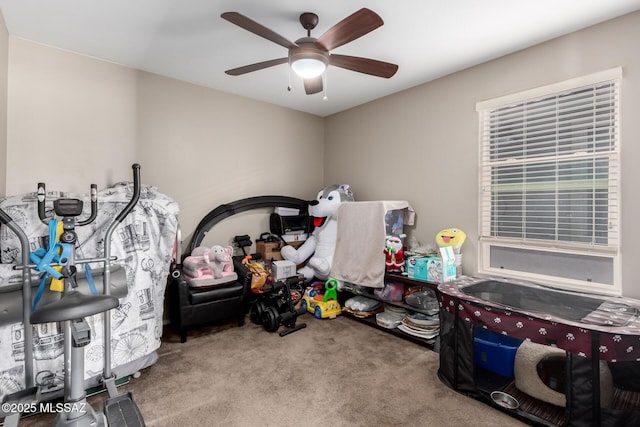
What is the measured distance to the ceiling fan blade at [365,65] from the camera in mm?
2203

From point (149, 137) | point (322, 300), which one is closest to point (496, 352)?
point (322, 300)

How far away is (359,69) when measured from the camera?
2.36m

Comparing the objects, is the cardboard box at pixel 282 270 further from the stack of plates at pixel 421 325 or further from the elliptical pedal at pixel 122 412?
the elliptical pedal at pixel 122 412

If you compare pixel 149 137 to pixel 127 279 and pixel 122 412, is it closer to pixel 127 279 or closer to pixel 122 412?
pixel 127 279

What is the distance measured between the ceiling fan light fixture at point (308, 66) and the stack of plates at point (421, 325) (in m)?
2.37

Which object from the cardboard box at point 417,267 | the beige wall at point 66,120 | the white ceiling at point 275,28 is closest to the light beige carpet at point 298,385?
the cardboard box at point 417,267

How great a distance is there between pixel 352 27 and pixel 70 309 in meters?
2.09

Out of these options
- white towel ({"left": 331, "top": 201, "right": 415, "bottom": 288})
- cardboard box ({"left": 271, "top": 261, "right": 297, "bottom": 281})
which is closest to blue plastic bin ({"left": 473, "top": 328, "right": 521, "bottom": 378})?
white towel ({"left": 331, "top": 201, "right": 415, "bottom": 288})

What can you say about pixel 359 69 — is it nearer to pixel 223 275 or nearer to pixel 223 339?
pixel 223 275

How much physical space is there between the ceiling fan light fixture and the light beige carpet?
2.25 meters

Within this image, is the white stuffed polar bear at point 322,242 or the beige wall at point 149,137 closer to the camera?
the beige wall at point 149,137

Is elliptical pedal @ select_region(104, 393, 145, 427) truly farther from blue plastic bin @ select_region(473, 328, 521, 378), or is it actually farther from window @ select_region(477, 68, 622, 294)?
window @ select_region(477, 68, 622, 294)

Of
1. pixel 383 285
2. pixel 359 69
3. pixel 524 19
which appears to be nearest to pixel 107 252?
pixel 359 69

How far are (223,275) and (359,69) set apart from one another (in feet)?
7.34
